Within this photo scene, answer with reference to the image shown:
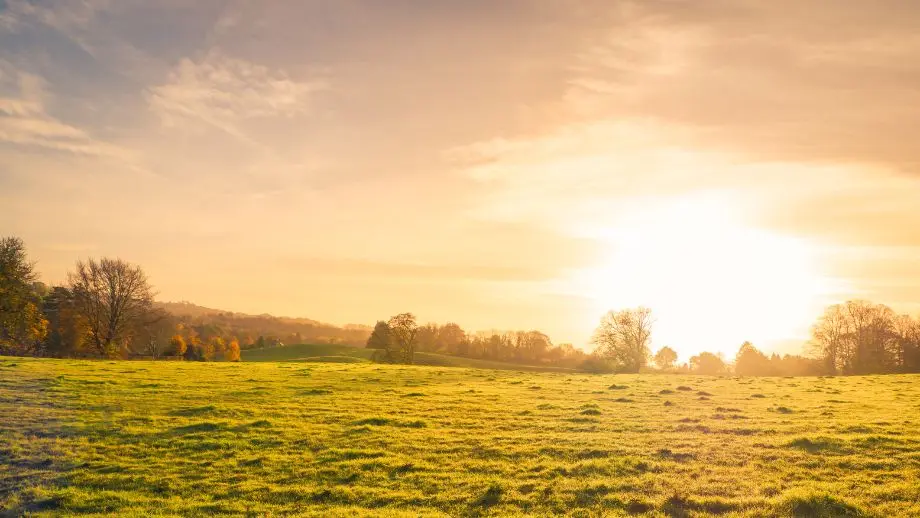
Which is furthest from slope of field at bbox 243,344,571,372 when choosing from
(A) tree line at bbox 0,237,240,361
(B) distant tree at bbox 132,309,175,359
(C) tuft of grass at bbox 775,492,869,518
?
(C) tuft of grass at bbox 775,492,869,518

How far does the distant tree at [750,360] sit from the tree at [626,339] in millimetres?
36688

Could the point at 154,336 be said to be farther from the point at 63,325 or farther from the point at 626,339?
the point at 626,339

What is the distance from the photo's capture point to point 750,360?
11681 centimetres

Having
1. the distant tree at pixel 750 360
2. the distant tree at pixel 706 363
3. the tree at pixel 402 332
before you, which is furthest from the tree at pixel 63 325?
the distant tree at pixel 706 363

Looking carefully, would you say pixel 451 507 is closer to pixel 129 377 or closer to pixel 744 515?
pixel 744 515

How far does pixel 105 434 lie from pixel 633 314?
281ft

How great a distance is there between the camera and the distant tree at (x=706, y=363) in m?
141

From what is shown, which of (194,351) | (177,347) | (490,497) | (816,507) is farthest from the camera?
(194,351)

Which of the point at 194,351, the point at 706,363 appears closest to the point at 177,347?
the point at 194,351

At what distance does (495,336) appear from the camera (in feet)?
450

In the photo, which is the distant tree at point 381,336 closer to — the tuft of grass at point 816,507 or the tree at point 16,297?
the tree at point 16,297

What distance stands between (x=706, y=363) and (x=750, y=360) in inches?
1050

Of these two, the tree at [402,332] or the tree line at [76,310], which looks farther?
the tree at [402,332]

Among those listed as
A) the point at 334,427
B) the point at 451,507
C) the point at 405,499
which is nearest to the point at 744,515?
the point at 451,507
